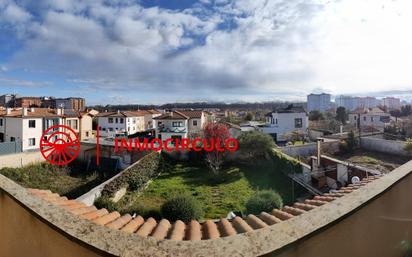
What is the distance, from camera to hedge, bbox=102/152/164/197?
14071 mm

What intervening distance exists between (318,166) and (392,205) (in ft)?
44.0

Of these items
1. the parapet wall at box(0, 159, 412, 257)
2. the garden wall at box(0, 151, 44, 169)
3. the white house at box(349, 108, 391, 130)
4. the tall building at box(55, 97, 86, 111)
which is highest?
the tall building at box(55, 97, 86, 111)

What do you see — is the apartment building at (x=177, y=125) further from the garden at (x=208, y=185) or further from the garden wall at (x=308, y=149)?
the garden wall at (x=308, y=149)

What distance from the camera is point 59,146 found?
81.4 ft

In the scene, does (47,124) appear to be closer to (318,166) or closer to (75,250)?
(318,166)

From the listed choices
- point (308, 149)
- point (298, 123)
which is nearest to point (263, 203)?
point (308, 149)

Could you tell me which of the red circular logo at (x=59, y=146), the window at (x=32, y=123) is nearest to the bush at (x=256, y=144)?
the red circular logo at (x=59, y=146)

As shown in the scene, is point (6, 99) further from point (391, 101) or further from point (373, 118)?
point (391, 101)

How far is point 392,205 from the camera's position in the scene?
2.13 meters

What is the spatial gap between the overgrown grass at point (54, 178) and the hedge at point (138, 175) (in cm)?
294

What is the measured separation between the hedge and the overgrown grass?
2943mm

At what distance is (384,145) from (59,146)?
2680 centimetres

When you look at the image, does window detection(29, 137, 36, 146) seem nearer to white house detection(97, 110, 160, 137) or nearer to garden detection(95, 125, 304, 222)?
white house detection(97, 110, 160, 137)

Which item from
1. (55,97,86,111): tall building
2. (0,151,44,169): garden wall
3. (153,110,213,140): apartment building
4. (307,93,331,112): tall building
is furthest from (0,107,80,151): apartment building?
(307,93,331,112): tall building
